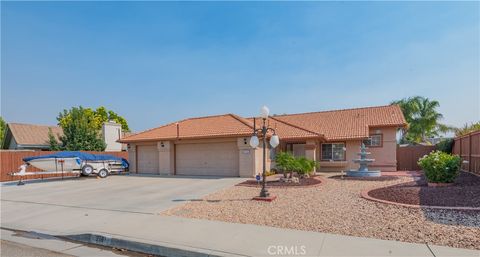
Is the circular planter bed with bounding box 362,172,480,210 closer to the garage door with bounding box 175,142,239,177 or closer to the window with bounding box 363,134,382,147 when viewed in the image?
the garage door with bounding box 175,142,239,177

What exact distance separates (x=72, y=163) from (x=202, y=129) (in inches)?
344

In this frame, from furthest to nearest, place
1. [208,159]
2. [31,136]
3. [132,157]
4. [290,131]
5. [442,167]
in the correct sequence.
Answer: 1. [31,136]
2. [132,157]
3. [290,131]
4. [208,159]
5. [442,167]

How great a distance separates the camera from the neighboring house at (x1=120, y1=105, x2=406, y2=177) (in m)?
19.7

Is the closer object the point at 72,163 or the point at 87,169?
the point at 72,163

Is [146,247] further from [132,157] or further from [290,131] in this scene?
[132,157]

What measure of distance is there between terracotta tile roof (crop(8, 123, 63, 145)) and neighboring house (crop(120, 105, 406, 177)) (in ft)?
41.9

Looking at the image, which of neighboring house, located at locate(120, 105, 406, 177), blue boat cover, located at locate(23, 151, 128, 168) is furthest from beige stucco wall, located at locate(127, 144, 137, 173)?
blue boat cover, located at locate(23, 151, 128, 168)

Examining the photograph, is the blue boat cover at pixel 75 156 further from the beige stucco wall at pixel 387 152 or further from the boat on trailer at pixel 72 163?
the beige stucco wall at pixel 387 152

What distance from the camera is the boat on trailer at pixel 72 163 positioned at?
19.1m

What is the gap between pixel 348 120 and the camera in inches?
982

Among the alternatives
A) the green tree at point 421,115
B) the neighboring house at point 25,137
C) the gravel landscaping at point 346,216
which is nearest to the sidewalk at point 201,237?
the gravel landscaping at point 346,216

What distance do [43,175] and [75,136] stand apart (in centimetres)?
877

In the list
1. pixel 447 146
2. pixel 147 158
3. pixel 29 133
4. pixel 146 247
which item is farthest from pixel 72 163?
pixel 447 146

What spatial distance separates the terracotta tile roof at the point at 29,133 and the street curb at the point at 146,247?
91.3ft
